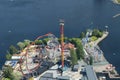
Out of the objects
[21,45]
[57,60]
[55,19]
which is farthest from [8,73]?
[55,19]

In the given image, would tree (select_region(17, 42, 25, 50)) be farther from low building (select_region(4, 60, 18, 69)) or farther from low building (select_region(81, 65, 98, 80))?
low building (select_region(81, 65, 98, 80))

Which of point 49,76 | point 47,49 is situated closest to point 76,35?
point 47,49

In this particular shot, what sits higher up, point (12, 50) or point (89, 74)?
point (12, 50)

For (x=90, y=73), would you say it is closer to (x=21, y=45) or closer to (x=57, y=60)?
(x=57, y=60)

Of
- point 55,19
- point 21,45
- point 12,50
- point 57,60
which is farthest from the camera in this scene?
point 55,19

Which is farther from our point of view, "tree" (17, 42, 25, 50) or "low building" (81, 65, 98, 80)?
"tree" (17, 42, 25, 50)

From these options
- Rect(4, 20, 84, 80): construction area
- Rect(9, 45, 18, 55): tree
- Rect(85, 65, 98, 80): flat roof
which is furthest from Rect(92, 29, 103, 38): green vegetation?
Rect(9, 45, 18, 55): tree
